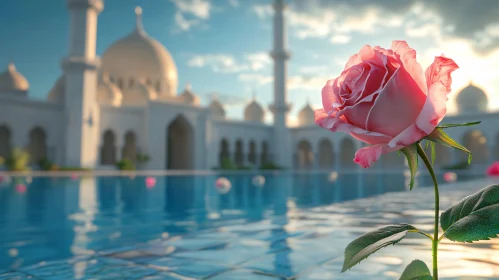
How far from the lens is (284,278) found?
1.76 metres

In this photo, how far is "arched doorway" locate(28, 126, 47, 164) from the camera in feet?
72.5

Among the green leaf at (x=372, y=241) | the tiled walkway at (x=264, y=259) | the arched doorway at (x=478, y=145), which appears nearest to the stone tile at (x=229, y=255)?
the tiled walkway at (x=264, y=259)

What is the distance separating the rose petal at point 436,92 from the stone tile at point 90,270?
1536mm

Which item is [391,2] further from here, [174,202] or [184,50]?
[174,202]

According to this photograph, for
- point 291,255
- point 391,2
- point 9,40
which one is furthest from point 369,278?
point 9,40

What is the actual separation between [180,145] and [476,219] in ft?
87.7

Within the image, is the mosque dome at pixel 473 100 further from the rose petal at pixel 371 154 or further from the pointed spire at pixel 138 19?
the rose petal at pixel 371 154

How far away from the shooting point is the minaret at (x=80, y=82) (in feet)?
65.1

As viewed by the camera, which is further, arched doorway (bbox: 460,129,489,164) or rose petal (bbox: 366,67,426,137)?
arched doorway (bbox: 460,129,489,164)

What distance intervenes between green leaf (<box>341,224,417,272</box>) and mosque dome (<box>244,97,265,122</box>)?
33.5 m

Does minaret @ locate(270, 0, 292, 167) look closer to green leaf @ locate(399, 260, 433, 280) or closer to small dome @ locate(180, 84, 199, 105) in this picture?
small dome @ locate(180, 84, 199, 105)

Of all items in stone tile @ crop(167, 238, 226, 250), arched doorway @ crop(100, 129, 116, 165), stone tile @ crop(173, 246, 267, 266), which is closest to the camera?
stone tile @ crop(173, 246, 267, 266)

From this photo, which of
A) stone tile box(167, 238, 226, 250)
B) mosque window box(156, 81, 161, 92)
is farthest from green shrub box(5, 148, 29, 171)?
stone tile box(167, 238, 226, 250)

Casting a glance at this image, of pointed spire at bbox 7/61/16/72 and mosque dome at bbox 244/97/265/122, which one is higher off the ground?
pointed spire at bbox 7/61/16/72
